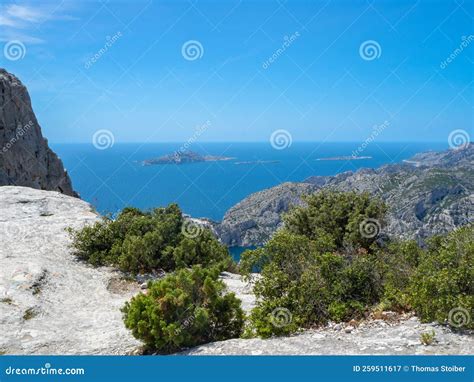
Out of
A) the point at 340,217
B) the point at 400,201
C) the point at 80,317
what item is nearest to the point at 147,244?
the point at 80,317

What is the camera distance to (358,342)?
25.1ft

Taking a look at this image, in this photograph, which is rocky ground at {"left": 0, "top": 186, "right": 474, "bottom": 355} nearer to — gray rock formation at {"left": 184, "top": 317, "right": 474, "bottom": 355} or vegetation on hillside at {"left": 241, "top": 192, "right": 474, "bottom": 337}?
gray rock formation at {"left": 184, "top": 317, "right": 474, "bottom": 355}

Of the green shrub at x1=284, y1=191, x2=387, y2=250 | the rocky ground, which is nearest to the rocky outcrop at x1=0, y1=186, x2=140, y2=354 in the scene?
the rocky ground

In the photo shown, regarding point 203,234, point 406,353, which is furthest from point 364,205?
point 406,353

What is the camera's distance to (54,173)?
53.7m

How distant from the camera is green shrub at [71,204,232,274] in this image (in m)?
14.3

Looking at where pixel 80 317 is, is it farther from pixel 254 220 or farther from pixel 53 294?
pixel 254 220

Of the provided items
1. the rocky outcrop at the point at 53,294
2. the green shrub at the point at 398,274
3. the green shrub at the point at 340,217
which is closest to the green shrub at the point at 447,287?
the green shrub at the point at 398,274

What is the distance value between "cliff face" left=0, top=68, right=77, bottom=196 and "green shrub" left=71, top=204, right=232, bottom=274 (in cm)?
3442

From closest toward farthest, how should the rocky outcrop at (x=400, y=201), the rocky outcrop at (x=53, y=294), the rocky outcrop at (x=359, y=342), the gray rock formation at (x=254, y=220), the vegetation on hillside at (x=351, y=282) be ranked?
the rocky outcrop at (x=359, y=342) → the vegetation on hillside at (x=351, y=282) → the rocky outcrop at (x=53, y=294) → the rocky outcrop at (x=400, y=201) → the gray rock formation at (x=254, y=220)

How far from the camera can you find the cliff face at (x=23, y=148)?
47.3 metres

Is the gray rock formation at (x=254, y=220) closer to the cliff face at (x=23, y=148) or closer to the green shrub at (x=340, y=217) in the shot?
the cliff face at (x=23, y=148)

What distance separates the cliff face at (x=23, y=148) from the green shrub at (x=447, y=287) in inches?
1760

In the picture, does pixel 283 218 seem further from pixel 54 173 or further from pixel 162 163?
pixel 162 163
